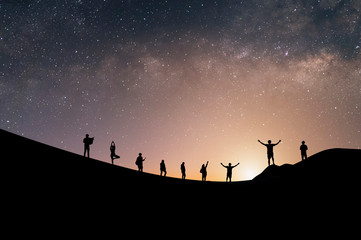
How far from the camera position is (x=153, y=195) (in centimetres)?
753

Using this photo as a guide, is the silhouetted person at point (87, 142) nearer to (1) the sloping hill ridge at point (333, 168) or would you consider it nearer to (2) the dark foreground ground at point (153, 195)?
(2) the dark foreground ground at point (153, 195)

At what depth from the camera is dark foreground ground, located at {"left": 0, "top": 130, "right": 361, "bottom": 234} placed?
5.36 metres

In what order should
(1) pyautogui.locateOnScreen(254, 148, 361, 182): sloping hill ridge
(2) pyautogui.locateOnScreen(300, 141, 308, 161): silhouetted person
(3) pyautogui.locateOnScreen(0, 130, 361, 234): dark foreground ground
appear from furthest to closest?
(2) pyautogui.locateOnScreen(300, 141, 308, 161): silhouetted person, (1) pyautogui.locateOnScreen(254, 148, 361, 182): sloping hill ridge, (3) pyautogui.locateOnScreen(0, 130, 361, 234): dark foreground ground

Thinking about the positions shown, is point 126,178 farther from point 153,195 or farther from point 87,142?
point 87,142

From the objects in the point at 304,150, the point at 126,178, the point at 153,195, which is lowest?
the point at 153,195

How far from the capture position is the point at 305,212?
22.9ft

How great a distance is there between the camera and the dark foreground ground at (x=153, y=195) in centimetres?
536

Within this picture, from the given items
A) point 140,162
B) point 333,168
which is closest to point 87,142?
point 140,162

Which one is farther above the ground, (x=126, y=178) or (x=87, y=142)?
(x=87, y=142)

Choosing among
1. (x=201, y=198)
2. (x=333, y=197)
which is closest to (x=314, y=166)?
(x=333, y=197)

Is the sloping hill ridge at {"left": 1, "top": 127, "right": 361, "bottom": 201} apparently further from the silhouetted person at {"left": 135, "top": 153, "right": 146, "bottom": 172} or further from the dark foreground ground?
the silhouetted person at {"left": 135, "top": 153, "right": 146, "bottom": 172}

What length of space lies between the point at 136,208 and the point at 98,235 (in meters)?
1.30

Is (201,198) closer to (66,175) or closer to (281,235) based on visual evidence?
(281,235)

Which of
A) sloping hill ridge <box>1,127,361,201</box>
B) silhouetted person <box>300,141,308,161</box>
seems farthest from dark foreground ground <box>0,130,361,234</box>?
silhouetted person <box>300,141,308,161</box>
